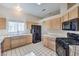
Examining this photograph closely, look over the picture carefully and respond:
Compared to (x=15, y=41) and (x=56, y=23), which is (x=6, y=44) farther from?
(x=56, y=23)

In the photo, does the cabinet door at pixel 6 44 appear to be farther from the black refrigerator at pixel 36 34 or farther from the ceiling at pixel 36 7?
the black refrigerator at pixel 36 34

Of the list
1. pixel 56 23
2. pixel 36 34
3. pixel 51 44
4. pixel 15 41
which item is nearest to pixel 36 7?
pixel 56 23

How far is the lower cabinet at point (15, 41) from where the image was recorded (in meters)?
3.85

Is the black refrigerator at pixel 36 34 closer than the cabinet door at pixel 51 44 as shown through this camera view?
No

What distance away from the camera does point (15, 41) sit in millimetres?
4406

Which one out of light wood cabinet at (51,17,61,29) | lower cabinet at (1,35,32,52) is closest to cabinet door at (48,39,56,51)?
light wood cabinet at (51,17,61,29)

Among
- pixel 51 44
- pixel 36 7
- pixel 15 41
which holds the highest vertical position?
pixel 36 7

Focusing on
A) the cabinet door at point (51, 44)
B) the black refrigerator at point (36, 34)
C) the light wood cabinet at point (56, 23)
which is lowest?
the cabinet door at point (51, 44)

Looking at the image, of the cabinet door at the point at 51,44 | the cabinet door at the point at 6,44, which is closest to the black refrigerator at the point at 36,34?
the cabinet door at the point at 51,44

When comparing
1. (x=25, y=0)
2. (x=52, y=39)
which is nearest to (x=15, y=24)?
(x=52, y=39)

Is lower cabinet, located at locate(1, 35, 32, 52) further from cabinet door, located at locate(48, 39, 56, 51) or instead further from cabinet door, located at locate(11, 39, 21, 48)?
cabinet door, located at locate(48, 39, 56, 51)

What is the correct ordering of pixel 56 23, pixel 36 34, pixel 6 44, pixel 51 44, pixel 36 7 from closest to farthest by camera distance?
pixel 36 7
pixel 56 23
pixel 6 44
pixel 51 44
pixel 36 34

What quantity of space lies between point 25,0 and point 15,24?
98.9 inches

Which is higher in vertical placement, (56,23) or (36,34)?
(56,23)
